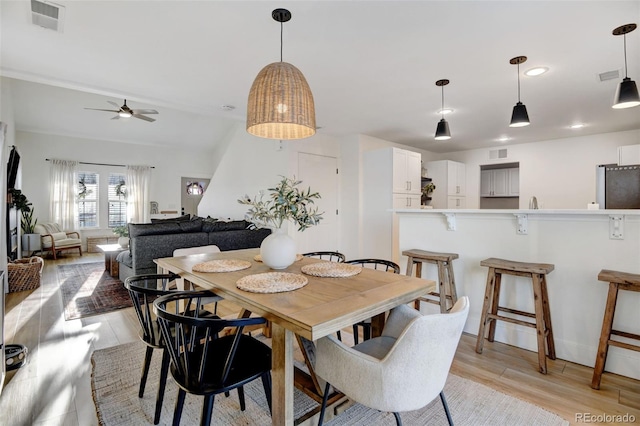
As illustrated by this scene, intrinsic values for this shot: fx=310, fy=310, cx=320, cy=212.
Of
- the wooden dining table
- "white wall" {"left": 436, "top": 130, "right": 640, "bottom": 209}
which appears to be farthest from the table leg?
"white wall" {"left": 436, "top": 130, "right": 640, "bottom": 209}

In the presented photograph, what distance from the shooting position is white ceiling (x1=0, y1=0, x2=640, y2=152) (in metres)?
1.96

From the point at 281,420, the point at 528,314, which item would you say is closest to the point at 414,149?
the point at 528,314

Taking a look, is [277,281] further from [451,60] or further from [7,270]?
[7,270]

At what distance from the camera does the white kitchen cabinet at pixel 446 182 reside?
651 centimetres

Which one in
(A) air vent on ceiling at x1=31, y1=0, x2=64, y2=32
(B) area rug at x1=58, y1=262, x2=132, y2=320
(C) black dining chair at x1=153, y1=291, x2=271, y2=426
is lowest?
(B) area rug at x1=58, y1=262, x2=132, y2=320

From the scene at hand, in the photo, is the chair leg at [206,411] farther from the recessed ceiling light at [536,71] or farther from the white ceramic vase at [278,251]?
the recessed ceiling light at [536,71]

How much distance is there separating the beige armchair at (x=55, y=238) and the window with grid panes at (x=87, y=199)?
2.03ft

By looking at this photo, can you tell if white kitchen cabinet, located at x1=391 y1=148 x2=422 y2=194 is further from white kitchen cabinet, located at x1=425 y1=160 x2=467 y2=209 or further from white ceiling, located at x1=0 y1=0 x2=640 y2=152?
white kitchen cabinet, located at x1=425 y1=160 x2=467 y2=209

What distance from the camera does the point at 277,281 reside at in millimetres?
1628

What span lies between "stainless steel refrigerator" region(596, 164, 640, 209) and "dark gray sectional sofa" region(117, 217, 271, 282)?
396 centimetres

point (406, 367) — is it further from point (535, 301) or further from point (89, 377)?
point (89, 377)

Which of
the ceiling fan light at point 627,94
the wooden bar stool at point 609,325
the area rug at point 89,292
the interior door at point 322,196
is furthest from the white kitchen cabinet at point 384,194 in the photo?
the area rug at point 89,292

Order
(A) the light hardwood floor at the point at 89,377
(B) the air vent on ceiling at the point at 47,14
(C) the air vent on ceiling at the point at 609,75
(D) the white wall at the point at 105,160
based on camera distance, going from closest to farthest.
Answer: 1. (A) the light hardwood floor at the point at 89,377
2. (B) the air vent on ceiling at the point at 47,14
3. (C) the air vent on ceiling at the point at 609,75
4. (D) the white wall at the point at 105,160

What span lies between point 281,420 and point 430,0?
2340mm
